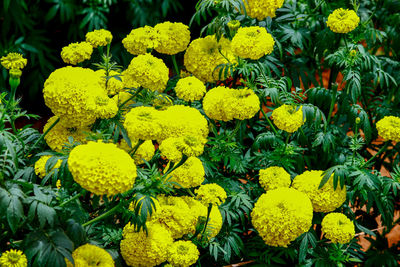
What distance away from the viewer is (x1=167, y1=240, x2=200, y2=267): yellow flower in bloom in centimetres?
200

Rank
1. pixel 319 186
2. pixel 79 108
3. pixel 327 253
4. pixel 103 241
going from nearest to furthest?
pixel 79 108, pixel 103 241, pixel 319 186, pixel 327 253

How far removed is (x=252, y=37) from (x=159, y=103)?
1.79 ft

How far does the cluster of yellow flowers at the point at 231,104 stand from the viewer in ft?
7.77

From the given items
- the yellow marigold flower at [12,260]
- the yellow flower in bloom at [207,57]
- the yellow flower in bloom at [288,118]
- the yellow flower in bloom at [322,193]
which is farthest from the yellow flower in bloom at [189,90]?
the yellow marigold flower at [12,260]

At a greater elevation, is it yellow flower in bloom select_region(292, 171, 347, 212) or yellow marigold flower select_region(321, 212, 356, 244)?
yellow flower in bloom select_region(292, 171, 347, 212)

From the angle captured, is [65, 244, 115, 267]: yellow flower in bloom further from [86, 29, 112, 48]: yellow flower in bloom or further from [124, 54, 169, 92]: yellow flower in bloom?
[86, 29, 112, 48]: yellow flower in bloom

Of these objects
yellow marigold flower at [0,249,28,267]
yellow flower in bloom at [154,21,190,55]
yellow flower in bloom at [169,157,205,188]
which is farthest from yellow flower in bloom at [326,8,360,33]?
yellow marigold flower at [0,249,28,267]

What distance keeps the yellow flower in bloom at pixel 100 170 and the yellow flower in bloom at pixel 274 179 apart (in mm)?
Result: 876

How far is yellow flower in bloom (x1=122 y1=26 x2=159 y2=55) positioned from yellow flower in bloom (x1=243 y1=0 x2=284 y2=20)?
0.55 meters

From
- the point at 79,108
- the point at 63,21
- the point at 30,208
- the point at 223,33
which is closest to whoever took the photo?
the point at 30,208

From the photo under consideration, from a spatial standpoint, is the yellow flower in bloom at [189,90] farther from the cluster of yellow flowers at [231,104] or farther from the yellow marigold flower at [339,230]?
the yellow marigold flower at [339,230]

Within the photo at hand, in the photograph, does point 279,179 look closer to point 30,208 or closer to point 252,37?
point 252,37

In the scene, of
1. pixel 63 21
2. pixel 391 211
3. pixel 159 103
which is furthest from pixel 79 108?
pixel 63 21

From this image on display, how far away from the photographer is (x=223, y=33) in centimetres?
281
